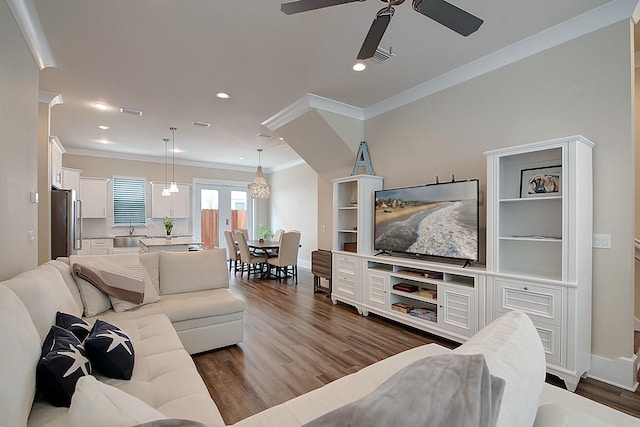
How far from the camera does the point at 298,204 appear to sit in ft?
26.9

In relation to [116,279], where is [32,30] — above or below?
above

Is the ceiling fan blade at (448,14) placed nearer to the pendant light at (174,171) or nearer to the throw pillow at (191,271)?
the throw pillow at (191,271)

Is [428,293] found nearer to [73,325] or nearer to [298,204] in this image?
A: [73,325]

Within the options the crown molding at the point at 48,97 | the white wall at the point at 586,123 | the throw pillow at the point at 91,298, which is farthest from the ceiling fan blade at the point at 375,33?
the crown molding at the point at 48,97

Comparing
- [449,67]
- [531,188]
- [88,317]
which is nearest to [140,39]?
[88,317]

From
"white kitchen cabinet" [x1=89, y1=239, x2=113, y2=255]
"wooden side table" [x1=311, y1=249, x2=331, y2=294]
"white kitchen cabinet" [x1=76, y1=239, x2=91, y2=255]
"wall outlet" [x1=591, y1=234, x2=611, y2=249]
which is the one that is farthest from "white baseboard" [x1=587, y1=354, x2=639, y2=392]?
"white kitchen cabinet" [x1=76, y1=239, x2=91, y2=255]

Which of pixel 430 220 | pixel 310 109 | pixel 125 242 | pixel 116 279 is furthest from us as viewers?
pixel 125 242

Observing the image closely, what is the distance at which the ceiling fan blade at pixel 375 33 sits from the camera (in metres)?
1.77

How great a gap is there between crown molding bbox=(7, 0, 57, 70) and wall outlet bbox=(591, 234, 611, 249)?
15.8 feet

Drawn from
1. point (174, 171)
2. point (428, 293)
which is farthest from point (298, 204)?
point (428, 293)

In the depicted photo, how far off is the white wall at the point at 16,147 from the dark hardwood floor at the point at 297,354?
1709 mm

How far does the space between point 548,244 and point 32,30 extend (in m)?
4.83

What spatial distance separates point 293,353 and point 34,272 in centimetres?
208

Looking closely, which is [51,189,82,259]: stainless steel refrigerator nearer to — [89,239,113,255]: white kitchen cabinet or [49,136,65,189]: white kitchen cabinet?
[49,136,65,189]: white kitchen cabinet
